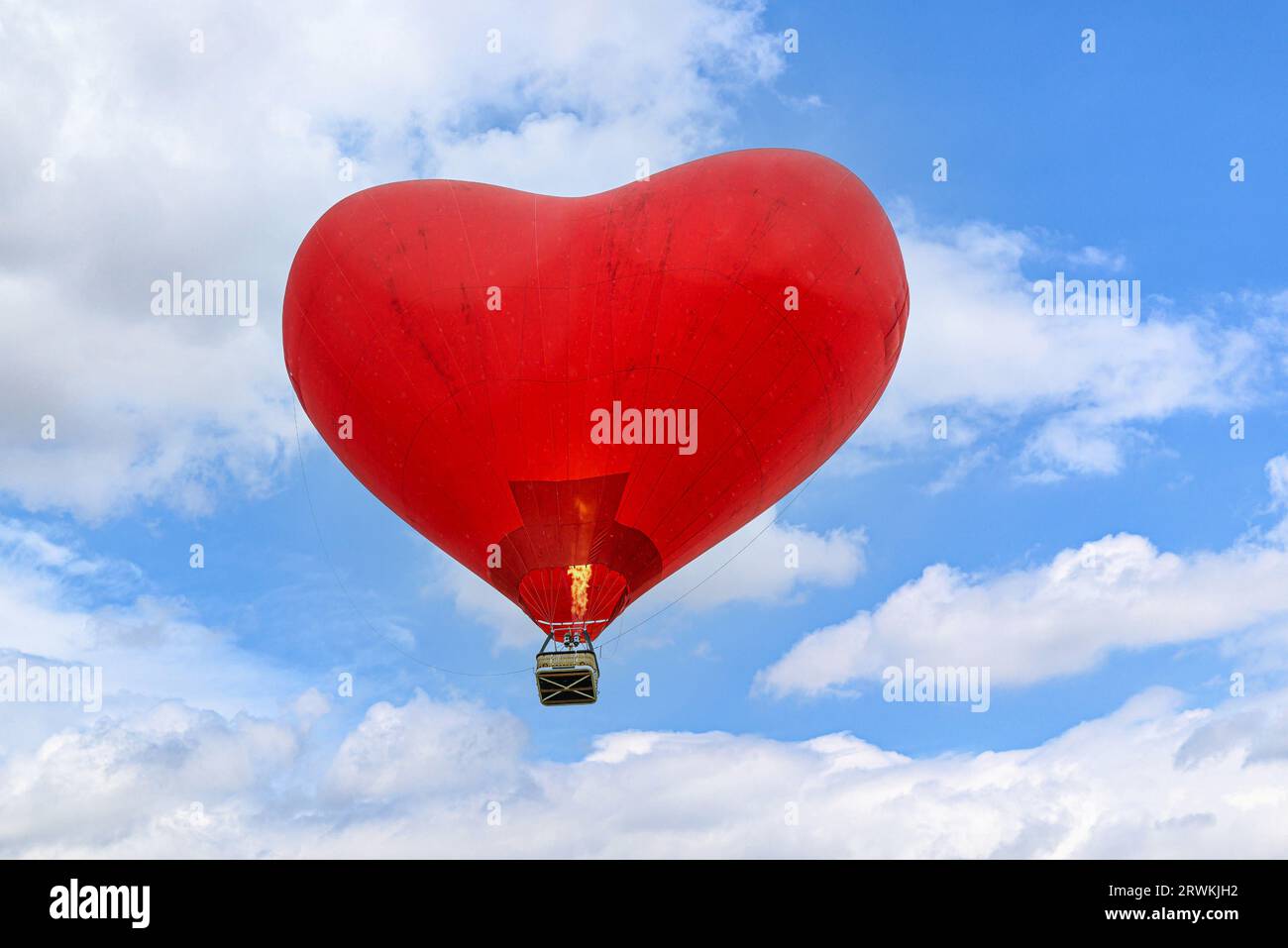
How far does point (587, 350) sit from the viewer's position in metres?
24.0

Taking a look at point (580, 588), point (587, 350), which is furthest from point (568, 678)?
point (587, 350)

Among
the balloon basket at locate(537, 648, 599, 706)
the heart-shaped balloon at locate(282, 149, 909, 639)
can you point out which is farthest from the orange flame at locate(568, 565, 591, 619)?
the balloon basket at locate(537, 648, 599, 706)

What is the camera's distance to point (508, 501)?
80.6 feet

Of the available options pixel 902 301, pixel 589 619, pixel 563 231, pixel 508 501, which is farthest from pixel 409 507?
pixel 902 301

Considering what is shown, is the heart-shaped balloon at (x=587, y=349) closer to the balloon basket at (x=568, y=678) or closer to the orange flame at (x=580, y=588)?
the orange flame at (x=580, y=588)

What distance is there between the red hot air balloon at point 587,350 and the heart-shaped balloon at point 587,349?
39mm

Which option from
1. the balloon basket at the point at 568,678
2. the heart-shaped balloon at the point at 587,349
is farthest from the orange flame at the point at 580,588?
the balloon basket at the point at 568,678

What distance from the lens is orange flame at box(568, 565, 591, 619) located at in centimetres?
2491

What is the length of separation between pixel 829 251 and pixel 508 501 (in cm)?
743

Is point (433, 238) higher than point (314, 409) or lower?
Result: higher

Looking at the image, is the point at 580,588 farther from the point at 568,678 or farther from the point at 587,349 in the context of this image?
the point at 587,349

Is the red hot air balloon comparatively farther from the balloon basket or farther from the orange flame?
the balloon basket

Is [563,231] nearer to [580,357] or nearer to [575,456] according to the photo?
[580,357]

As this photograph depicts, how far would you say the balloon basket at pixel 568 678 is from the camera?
949 inches
